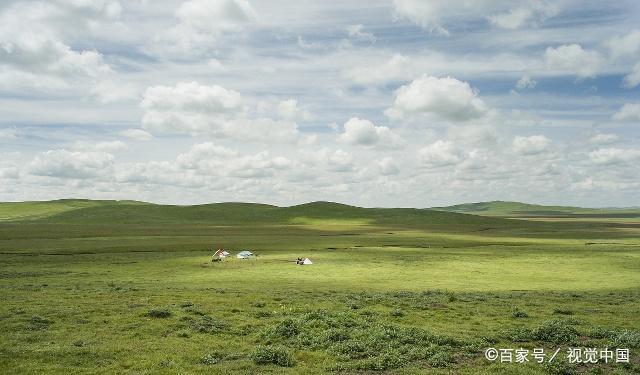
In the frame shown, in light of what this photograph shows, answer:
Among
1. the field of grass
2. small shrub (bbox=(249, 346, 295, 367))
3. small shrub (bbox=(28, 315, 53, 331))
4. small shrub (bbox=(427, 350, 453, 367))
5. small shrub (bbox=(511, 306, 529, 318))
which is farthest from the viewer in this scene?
small shrub (bbox=(511, 306, 529, 318))

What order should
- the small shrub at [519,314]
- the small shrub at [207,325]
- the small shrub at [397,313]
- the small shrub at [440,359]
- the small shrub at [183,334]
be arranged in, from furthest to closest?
the small shrub at [397,313] → the small shrub at [519,314] → the small shrub at [207,325] → the small shrub at [183,334] → the small shrub at [440,359]

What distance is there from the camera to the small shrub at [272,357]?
23500 mm

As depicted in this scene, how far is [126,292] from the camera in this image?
142 feet

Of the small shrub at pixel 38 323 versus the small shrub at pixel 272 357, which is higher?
the small shrub at pixel 38 323

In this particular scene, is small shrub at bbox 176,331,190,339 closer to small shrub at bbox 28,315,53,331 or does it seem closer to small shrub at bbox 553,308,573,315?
small shrub at bbox 28,315,53,331

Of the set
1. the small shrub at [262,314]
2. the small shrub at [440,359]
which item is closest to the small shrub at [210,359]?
the small shrub at [262,314]

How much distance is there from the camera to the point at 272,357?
23.8 meters

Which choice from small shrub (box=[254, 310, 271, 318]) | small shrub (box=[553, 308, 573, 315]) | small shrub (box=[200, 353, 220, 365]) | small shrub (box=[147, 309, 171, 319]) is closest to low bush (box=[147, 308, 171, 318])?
small shrub (box=[147, 309, 171, 319])

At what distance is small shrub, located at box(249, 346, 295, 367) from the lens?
77.1 feet

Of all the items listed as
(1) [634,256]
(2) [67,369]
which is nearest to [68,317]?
(2) [67,369]

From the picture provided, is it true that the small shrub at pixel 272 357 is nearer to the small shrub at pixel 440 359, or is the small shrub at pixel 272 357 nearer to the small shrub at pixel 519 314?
the small shrub at pixel 440 359

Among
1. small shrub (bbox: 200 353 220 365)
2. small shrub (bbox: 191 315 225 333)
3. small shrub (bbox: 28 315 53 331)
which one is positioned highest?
small shrub (bbox: 28 315 53 331)

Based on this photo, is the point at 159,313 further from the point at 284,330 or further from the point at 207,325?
the point at 284,330

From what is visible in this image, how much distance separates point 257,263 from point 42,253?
42289 millimetres
